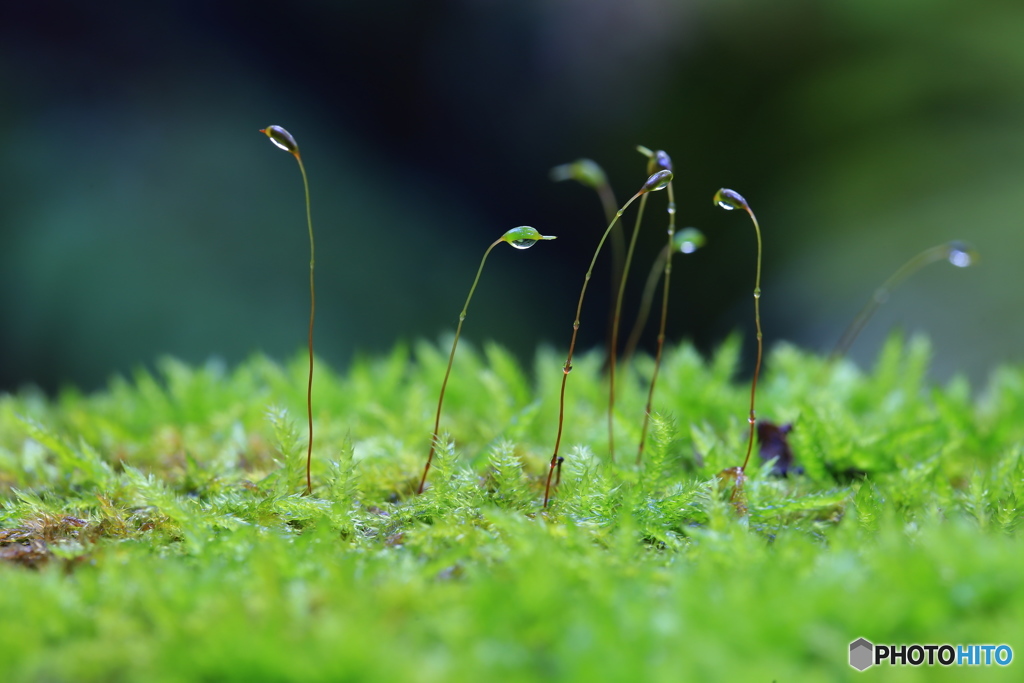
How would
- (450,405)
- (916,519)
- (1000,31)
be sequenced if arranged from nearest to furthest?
1. (916,519)
2. (450,405)
3. (1000,31)

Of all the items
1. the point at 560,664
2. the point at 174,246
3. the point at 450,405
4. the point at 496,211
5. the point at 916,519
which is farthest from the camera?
the point at 496,211

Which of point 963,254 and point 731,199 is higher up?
point 963,254

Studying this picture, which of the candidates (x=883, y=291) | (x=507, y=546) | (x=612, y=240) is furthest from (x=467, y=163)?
(x=507, y=546)

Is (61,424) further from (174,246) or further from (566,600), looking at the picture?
(174,246)

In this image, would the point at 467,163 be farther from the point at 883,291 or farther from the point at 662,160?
the point at 662,160

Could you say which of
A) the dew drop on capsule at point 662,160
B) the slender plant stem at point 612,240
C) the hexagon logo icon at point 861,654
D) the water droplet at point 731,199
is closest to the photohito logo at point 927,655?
the hexagon logo icon at point 861,654

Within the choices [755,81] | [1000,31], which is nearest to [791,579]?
[755,81]

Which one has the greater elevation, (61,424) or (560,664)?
(61,424)

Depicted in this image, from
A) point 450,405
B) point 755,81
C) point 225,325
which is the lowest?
point 450,405
